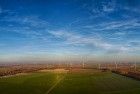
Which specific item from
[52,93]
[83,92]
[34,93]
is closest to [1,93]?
[34,93]

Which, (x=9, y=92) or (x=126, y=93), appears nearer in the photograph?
(x=126, y=93)

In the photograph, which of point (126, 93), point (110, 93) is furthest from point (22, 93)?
point (126, 93)

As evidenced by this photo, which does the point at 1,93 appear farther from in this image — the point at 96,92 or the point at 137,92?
the point at 137,92

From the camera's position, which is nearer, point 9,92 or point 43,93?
point 43,93

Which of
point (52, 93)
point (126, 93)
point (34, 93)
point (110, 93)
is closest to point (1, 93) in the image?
point (34, 93)

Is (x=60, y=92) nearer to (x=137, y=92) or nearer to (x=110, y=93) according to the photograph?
(x=110, y=93)

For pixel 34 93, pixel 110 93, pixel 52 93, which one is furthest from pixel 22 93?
pixel 110 93

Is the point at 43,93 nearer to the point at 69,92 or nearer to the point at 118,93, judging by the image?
the point at 69,92

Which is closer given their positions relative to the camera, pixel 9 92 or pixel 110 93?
pixel 110 93
